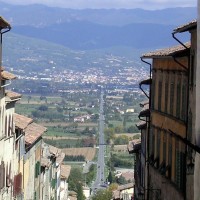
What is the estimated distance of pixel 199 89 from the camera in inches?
464

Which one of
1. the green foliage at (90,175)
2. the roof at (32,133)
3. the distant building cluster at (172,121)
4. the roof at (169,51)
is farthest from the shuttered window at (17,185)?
the green foliage at (90,175)

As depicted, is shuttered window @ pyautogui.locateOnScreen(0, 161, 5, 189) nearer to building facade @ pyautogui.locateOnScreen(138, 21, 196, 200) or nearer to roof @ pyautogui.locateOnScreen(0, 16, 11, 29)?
building facade @ pyautogui.locateOnScreen(138, 21, 196, 200)

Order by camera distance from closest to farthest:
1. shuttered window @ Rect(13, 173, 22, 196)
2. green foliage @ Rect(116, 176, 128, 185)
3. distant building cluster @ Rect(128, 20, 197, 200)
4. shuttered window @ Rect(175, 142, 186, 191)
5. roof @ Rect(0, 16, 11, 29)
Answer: distant building cluster @ Rect(128, 20, 197, 200) → shuttered window @ Rect(175, 142, 186, 191) → roof @ Rect(0, 16, 11, 29) → shuttered window @ Rect(13, 173, 22, 196) → green foliage @ Rect(116, 176, 128, 185)

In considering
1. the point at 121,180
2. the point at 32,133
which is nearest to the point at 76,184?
the point at 121,180

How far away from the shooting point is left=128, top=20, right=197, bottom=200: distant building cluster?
74.7ft

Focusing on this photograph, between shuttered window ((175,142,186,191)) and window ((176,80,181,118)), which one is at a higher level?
window ((176,80,181,118))

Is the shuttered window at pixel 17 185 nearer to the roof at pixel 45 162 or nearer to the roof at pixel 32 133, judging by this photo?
the roof at pixel 32 133

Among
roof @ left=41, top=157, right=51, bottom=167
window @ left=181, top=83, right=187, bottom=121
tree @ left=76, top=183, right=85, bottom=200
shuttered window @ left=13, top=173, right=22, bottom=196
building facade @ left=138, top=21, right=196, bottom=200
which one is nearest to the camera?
building facade @ left=138, top=21, right=196, bottom=200

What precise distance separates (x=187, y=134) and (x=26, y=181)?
90.0 feet

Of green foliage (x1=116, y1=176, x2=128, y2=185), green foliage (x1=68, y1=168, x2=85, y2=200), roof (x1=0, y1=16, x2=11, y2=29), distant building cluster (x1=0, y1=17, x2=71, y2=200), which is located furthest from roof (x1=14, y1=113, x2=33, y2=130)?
green foliage (x1=116, y1=176, x2=128, y2=185)

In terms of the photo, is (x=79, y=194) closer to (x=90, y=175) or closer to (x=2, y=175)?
(x=90, y=175)

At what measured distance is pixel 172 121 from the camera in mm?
29031

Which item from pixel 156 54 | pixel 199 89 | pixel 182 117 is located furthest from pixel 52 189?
pixel 199 89

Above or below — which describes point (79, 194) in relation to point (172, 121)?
below
